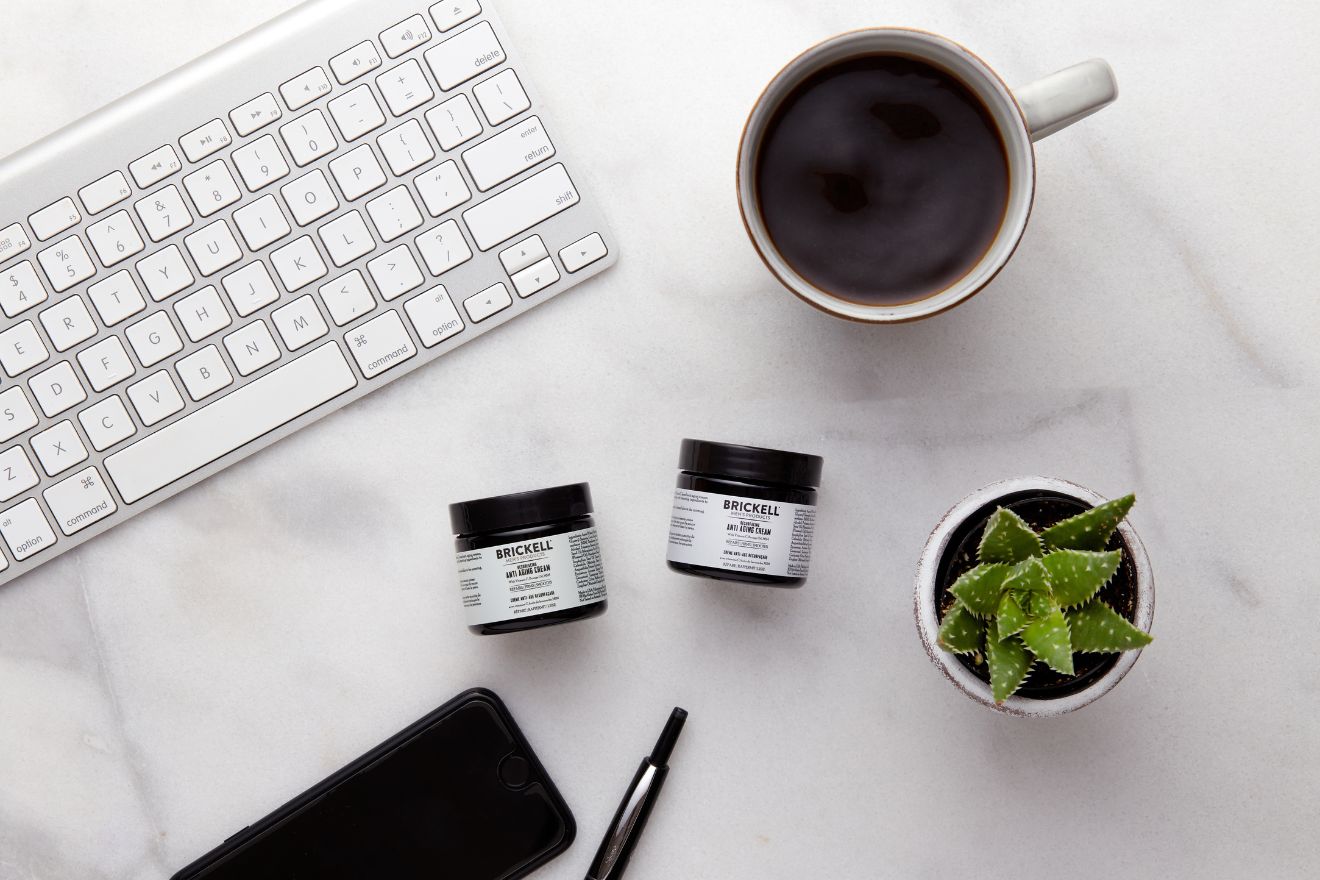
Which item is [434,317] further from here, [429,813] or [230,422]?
[429,813]

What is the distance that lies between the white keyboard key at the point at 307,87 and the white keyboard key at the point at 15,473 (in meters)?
0.32

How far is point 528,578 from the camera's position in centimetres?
66

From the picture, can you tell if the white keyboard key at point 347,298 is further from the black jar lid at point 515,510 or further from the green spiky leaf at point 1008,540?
the green spiky leaf at point 1008,540

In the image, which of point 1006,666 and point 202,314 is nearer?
point 1006,666

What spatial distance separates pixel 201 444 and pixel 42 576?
17cm

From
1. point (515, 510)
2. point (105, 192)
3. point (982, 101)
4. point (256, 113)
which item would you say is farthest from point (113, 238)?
A: point (982, 101)

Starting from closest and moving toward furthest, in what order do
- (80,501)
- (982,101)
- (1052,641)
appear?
1. (1052,641)
2. (982,101)
3. (80,501)

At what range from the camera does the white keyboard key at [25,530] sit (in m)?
0.70

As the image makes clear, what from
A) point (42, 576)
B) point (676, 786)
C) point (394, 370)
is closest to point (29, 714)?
point (42, 576)

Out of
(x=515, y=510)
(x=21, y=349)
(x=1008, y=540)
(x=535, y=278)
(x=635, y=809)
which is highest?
(x=21, y=349)

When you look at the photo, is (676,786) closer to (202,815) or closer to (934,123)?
(202,815)

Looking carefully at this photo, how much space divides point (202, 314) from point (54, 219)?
12cm

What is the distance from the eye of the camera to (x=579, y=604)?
66 centimetres

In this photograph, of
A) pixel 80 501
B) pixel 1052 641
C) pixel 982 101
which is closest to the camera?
pixel 1052 641
